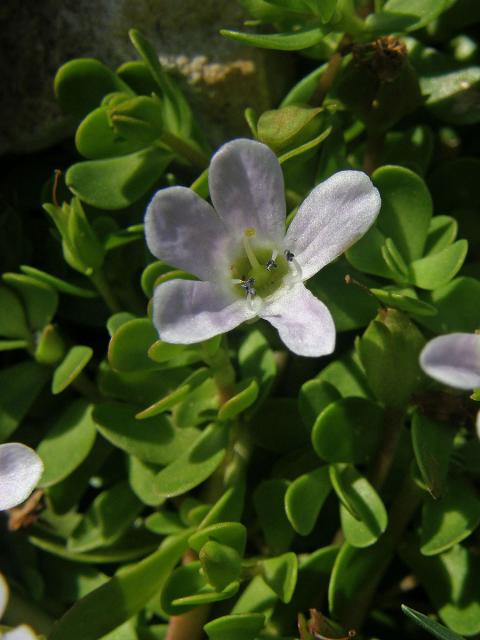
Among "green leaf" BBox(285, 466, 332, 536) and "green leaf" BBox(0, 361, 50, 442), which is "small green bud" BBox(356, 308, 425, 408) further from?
"green leaf" BBox(0, 361, 50, 442)

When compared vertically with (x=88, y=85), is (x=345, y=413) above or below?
below

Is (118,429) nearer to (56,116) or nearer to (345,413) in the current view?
(345,413)

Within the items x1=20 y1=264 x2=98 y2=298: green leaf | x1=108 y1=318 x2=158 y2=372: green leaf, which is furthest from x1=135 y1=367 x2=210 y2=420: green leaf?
x1=20 y1=264 x2=98 y2=298: green leaf

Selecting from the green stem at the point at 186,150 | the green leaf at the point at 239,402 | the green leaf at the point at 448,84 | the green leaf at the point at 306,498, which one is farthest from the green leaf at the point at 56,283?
the green leaf at the point at 448,84

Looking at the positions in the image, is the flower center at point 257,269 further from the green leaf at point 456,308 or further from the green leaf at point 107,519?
the green leaf at point 107,519

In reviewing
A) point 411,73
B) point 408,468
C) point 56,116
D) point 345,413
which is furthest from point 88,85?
point 408,468

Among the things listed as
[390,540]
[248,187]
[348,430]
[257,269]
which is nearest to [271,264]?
[257,269]

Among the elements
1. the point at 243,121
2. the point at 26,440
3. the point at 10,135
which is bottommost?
the point at 26,440
